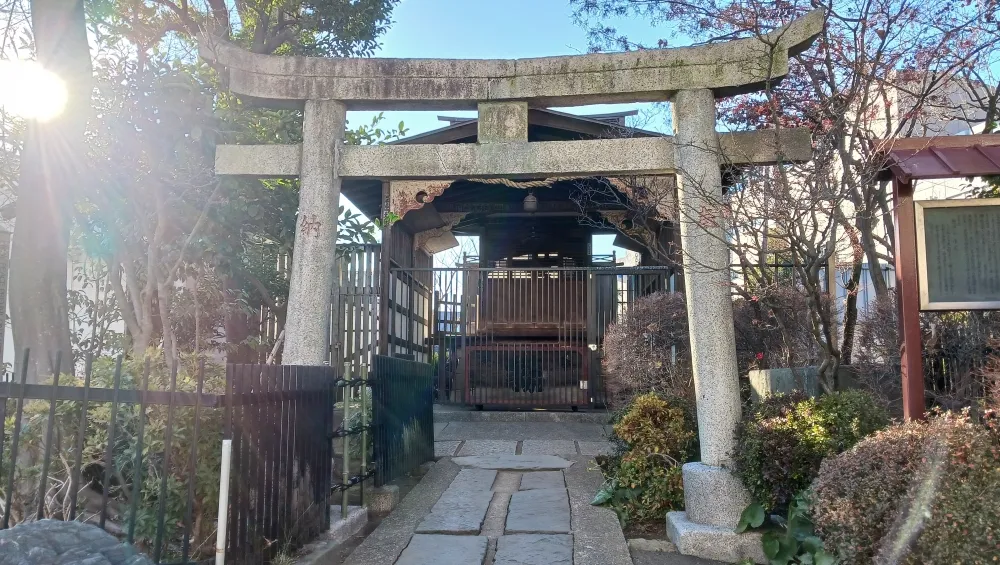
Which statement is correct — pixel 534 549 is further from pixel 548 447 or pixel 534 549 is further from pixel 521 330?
pixel 521 330

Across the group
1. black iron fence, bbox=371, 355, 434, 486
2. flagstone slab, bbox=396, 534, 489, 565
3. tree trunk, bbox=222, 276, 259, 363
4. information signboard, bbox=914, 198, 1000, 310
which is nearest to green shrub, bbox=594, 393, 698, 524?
flagstone slab, bbox=396, 534, 489, 565

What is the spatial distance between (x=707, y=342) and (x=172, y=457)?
4019 mm

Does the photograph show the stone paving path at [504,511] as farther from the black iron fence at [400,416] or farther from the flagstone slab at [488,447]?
the black iron fence at [400,416]

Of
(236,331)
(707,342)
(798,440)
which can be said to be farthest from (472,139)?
(798,440)

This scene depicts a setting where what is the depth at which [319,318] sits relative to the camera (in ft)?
22.1

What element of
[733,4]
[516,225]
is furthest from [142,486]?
[516,225]

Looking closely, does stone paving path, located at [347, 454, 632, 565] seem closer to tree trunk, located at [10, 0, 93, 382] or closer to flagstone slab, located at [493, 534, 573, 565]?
flagstone slab, located at [493, 534, 573, 565]

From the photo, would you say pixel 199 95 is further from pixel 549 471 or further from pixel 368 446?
pixel 549 471

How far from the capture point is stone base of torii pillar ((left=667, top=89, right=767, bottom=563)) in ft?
18.1

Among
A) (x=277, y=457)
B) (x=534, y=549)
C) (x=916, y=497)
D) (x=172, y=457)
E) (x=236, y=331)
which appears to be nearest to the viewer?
(x=916, y=497)

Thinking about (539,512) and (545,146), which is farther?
(545,146)

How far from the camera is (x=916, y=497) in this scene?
3523 mm

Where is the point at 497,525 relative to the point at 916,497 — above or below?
below

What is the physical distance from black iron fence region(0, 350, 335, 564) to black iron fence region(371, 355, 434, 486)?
143 cm
